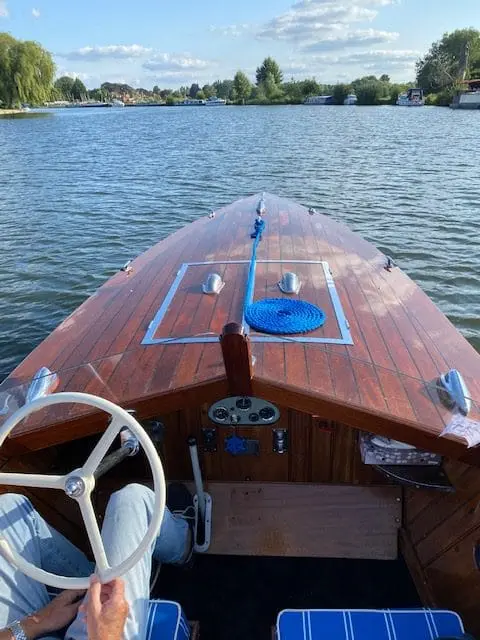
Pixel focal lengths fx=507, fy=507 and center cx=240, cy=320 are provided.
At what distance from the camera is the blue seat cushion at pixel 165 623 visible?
228 centimetres

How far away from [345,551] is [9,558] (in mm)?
2220

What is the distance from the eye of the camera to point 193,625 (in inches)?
102

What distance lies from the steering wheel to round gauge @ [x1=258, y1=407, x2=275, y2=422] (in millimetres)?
1403

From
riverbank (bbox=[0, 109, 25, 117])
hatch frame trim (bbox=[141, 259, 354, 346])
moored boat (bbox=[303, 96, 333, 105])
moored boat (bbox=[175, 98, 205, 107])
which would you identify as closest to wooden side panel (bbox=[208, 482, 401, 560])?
hatch frame trim (bbox=[141, 259, 354, 346])

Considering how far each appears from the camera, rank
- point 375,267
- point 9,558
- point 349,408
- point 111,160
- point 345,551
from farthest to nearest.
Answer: point 111,160 < point 375,267 < point 345,551 < point 349,408 < point 9,558

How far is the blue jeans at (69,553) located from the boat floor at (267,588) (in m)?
0.66

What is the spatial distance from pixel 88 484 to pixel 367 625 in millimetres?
1512

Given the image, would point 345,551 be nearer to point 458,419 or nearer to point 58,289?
point 458,419

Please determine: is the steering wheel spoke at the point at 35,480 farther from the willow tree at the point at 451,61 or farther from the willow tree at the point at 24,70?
the willow tree at the point at 451,61

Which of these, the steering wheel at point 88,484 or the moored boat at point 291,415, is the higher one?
the steering wheel at point 88,484

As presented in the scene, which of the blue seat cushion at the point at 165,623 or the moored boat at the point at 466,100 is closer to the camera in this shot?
the blue seat cushion at the point at 165,623

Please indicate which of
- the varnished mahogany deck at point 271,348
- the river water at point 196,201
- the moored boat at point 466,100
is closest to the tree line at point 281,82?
the moored boat at point 466,100

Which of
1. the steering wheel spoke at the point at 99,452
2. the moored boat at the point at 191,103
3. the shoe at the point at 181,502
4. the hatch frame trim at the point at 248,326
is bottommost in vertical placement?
the shoe at the point at 181,502

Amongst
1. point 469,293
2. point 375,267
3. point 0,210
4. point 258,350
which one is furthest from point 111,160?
point 258,350
